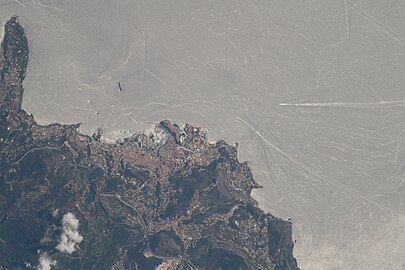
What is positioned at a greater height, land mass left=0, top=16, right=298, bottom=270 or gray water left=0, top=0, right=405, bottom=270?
gray water left=0, top=0, right=405, bottom=270

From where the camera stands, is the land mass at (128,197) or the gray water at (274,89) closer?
the land mass at (128,197)

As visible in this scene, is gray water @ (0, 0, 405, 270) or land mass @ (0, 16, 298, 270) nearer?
land mass @ (0, 16, 298, 270)

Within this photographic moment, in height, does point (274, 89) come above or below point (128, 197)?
above

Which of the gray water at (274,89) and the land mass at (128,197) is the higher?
the gray water at (274,89)
